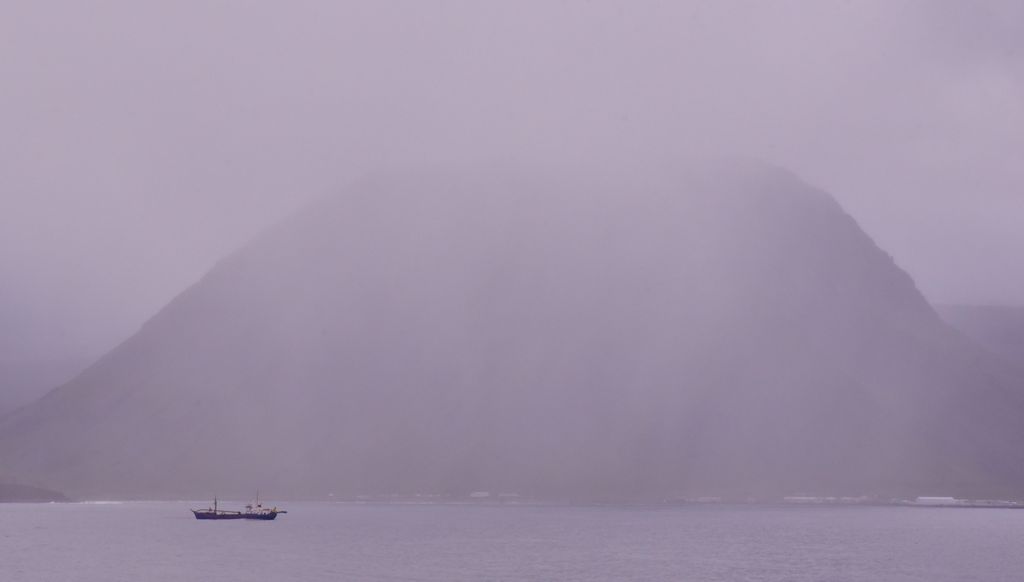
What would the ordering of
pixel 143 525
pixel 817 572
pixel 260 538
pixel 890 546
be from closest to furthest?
pixel 817 572, pixel 890 546, pixel 260 538, pixel 143 525

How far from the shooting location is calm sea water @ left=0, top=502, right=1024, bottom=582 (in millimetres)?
122000

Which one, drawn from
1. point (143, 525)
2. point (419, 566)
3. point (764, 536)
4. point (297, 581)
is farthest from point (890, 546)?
point (143, 525)

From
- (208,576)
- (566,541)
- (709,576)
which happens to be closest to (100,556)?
(208,576)

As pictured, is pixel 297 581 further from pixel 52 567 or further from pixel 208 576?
pixel 52 567

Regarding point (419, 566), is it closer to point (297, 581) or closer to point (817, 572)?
point (297, 581)

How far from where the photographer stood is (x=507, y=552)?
142 m

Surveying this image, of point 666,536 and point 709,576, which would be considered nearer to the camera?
point 709,576

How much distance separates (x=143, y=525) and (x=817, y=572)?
4470 inches

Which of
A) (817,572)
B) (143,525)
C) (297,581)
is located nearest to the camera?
(297,581)

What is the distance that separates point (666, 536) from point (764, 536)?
1338 centimetres

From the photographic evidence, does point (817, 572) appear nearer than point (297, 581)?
No

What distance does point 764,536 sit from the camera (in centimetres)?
16988

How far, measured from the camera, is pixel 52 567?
421 ft

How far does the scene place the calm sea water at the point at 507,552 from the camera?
122000 mm
